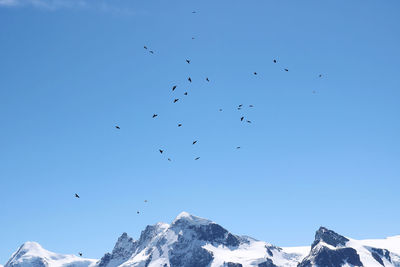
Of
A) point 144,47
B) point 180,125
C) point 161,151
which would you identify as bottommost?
point 161,151

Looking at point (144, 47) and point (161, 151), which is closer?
point (144, 47)

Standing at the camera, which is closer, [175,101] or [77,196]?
[77,196]

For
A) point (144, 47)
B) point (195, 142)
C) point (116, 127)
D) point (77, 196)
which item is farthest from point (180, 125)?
point (77, 196)

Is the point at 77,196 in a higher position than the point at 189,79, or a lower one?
lower

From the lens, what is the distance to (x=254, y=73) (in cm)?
6184

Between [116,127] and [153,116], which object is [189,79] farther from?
[116,127]

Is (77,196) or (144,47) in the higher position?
(144,47)

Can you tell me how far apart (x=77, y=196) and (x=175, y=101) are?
703 inches

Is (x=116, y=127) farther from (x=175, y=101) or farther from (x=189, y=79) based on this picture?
(x=189, y=79)

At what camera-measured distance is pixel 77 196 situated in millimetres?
57594

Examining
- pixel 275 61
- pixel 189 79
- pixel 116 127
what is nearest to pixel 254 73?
pixel 275 61

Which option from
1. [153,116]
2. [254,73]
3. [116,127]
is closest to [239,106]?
[254,73]

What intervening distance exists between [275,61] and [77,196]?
103 feet

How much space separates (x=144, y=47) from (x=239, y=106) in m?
13.8
